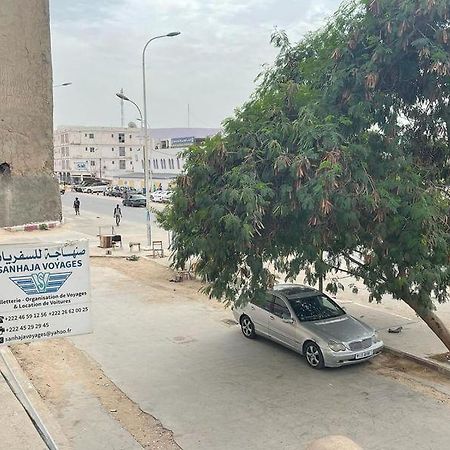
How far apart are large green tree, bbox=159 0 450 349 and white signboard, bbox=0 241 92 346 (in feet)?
7.48

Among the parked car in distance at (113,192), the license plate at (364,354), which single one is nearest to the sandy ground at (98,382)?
the license plate at (364,354)

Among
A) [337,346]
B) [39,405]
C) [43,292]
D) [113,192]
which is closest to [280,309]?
[337,346]

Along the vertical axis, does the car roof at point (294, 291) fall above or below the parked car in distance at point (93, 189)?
below

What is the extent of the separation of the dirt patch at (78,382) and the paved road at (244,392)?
8.7 inches

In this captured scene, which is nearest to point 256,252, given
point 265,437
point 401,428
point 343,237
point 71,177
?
point 343,237

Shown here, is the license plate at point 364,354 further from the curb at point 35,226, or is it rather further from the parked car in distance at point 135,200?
the parked car in distance at point 135,200

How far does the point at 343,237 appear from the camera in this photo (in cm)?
864

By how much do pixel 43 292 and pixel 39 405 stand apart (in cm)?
355

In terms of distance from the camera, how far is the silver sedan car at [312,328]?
34.3 ft

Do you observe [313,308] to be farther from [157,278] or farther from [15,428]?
[157,278]

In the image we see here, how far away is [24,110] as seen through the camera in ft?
13.3

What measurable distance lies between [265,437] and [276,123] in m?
4.83

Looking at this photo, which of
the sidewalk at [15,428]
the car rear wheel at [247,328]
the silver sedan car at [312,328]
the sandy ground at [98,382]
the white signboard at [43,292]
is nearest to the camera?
the white signboard at [43,292]

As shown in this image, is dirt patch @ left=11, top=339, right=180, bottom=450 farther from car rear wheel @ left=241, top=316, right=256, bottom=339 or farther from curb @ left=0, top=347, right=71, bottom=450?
car rear wheel @ left=241, top=316, right=256, bottom=339
